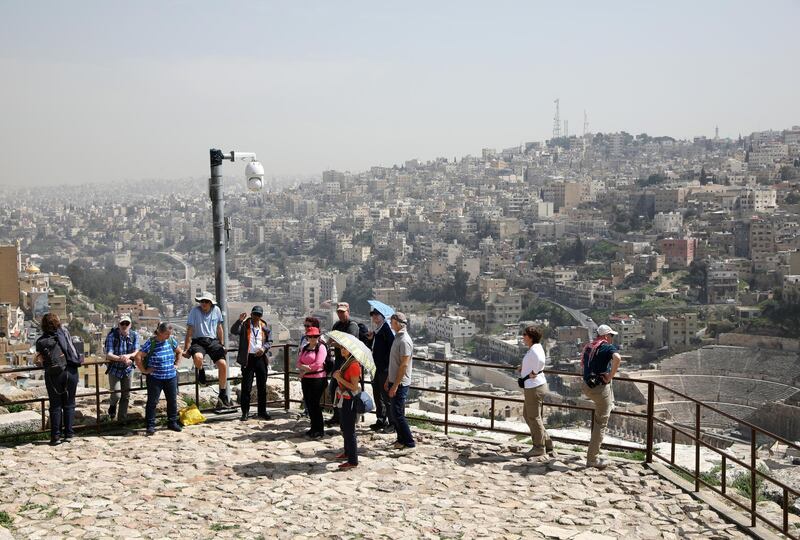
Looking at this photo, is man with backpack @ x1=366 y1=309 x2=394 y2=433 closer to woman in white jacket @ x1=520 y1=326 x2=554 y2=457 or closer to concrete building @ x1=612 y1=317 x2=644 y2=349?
woman in white jacket @ x1=520 y1=326 x2=554 y2=457

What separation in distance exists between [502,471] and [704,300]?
69646 millimetres

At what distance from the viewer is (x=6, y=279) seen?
39.1 m

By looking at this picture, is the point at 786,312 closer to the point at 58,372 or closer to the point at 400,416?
the point at 400,416

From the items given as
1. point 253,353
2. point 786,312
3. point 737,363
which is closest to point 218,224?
point 253,353

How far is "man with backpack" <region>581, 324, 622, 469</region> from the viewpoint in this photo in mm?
6586

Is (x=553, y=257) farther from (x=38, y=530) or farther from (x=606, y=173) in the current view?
(x=38, y=530)

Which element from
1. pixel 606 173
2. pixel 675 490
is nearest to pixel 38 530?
pixel 675 490

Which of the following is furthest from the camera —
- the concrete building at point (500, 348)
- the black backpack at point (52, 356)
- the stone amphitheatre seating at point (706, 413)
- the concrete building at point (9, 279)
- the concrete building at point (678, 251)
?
the concrete building at point (678, 251)

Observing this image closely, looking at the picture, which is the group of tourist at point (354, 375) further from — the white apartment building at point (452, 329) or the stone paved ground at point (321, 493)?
the white apartment building at point (452, 329)

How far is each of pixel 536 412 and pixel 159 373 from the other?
3158 mm

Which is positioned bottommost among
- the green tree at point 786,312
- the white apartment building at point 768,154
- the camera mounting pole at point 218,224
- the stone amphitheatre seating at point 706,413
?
the stone amphitheatre seating at point 706,413

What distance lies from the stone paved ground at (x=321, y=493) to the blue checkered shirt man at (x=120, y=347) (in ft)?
2.81

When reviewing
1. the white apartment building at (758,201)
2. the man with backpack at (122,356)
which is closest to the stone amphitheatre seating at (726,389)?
the man with backpack at (122,356)

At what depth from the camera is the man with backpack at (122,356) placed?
27.0 ft
